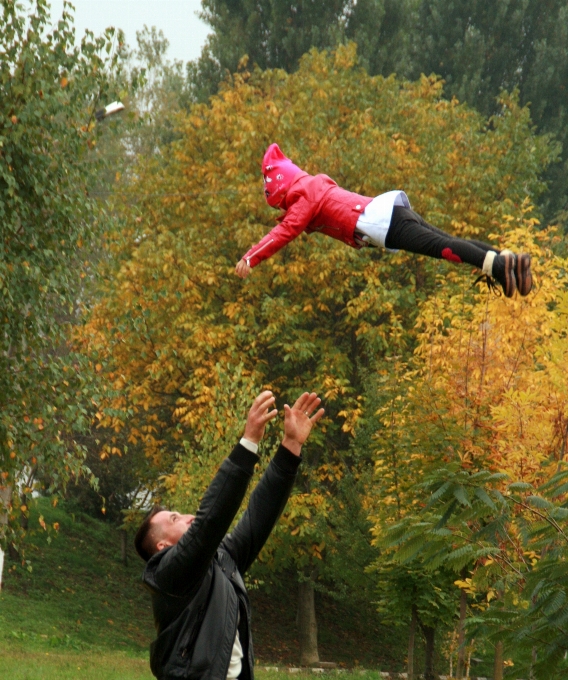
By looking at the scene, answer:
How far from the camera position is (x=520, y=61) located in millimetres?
35312

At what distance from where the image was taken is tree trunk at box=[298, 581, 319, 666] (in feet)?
68.0

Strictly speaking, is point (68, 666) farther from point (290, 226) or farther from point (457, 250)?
point (457, 250)

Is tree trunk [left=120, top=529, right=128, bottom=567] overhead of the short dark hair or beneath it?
beneath

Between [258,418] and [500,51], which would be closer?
[258,418]

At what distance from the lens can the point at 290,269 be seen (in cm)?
1911

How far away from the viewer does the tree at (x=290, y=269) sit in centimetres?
1897

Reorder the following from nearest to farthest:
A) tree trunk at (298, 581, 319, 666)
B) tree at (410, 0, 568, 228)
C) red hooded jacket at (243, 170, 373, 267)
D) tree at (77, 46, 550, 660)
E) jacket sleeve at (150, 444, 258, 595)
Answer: jacket sleeve at (150, 444, 258, 595) < red hooded jacket at (243, 170, 373, 267) < tree at (77, 46, 550, 660) < tree trunk at (298, 581, 319, 666) < tree at (410, 0, 568, 228)

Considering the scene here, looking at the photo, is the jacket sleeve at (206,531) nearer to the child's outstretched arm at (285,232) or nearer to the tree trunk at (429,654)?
the child's outstretched arm at (285,232)

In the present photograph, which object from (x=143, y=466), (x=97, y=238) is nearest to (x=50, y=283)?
(x=97, y=238)

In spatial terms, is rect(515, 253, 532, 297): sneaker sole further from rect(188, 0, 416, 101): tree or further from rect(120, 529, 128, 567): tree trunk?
rect(188, 0, 416, 101): tree

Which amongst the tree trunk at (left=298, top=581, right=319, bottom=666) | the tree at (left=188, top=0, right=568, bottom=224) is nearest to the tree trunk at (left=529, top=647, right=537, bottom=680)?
the tree trunk at (left=298, top=581, right=319, bottom=666)

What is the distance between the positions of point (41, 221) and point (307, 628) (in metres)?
14.2

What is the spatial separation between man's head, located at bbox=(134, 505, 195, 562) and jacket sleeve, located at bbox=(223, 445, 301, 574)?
10.3 inches

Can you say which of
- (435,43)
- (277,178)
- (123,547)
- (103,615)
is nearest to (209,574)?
(277,178)
